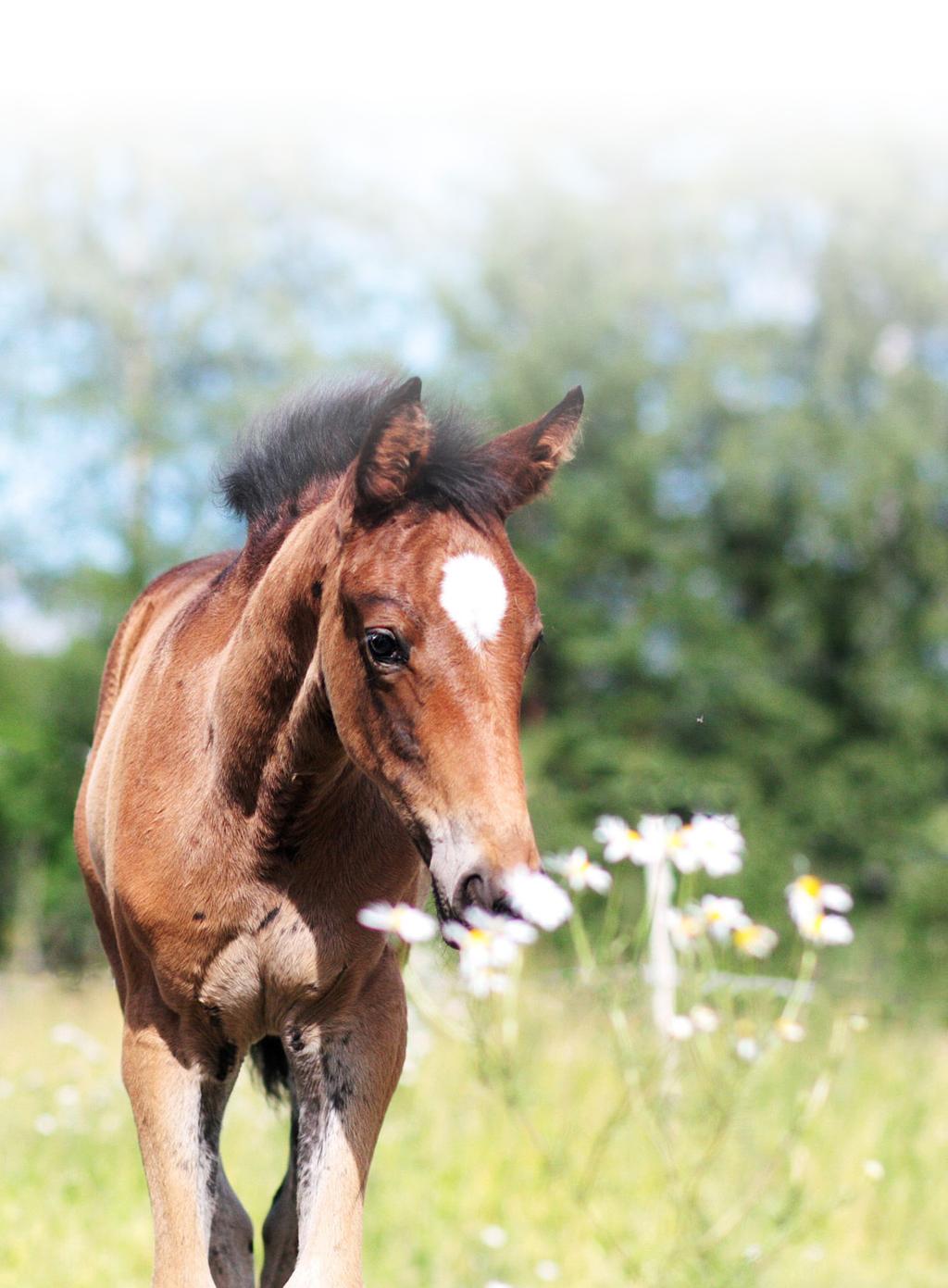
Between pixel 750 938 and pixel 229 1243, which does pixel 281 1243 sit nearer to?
pixel 229 1243

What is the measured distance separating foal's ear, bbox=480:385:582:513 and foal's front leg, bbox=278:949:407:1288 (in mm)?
1146

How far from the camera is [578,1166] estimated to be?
21.0 ft

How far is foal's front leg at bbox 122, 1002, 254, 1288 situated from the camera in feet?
9.19

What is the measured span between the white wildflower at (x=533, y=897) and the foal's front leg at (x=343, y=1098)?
1049mm

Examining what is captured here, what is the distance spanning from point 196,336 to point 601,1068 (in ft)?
44.8

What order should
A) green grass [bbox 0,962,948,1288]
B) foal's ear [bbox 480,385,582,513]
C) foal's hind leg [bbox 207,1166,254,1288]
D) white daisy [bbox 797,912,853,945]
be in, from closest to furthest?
foal's ear [bbox 480,385,582,513] < foal's hind leg [bbox 207,1166,254,1288] < white daisy [bbox 797,912,853,945] < green grass [bbox 0,962,948,1288]

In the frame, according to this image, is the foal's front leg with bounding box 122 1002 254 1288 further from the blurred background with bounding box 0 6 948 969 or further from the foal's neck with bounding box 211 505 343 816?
the blurred background with bounding box 0 6 948 969

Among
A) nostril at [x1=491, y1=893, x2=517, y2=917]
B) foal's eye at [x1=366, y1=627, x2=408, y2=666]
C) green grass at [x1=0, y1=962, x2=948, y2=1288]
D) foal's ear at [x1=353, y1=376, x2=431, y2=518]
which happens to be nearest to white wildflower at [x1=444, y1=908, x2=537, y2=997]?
nostril at [x1=491, y1=893, x2=517, y2=917]

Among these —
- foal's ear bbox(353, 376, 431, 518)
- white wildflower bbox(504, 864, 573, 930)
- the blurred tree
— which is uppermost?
foal's ear bbox(353, 376, 431, 518)

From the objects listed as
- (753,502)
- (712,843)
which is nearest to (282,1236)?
(712,843)

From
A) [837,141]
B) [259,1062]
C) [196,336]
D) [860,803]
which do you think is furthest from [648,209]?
[259,1062]

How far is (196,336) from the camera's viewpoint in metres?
18.3

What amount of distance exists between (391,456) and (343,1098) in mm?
1440

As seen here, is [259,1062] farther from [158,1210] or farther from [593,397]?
[593,397]
